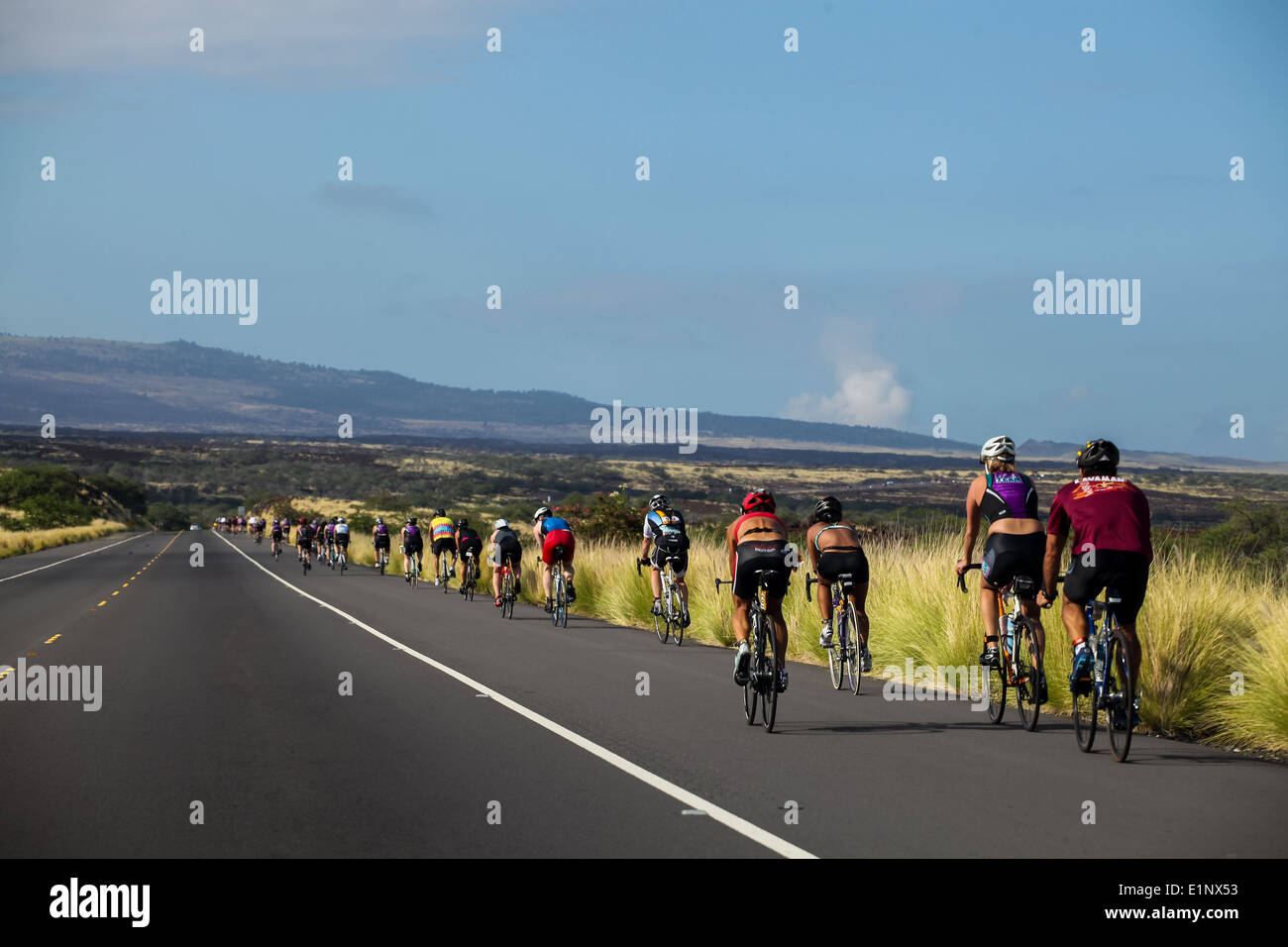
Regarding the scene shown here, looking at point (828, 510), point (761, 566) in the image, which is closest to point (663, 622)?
point (828, 510)

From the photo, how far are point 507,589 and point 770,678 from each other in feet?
46.4

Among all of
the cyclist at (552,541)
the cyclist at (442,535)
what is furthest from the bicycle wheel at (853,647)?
the cyclist at (442,535)

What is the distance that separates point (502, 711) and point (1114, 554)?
5.76m

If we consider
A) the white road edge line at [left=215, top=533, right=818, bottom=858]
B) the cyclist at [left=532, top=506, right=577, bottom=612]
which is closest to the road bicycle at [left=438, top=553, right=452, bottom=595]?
the cyclist at [left=532, top=506, right=577, bottom=612]

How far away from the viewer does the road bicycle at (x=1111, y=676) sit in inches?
363

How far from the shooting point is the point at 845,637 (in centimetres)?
1384

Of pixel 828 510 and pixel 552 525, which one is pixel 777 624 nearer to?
pixel 828 510

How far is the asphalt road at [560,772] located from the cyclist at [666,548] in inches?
95.8

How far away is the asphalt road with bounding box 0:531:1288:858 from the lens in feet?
24.0

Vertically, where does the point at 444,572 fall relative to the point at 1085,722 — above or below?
below

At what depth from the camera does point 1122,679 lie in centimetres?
927

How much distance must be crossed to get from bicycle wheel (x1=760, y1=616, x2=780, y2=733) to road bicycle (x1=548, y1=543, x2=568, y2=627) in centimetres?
1162
